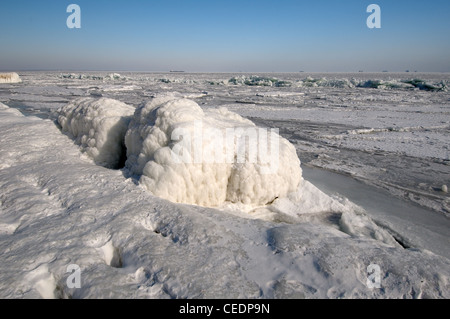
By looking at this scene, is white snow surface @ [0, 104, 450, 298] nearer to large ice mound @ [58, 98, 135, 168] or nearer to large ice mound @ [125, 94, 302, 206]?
large ice mound @ [125, 94, 302, 206]

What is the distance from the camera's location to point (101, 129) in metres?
3.85

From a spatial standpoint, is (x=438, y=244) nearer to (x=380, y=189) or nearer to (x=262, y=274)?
(x=380, y=189)

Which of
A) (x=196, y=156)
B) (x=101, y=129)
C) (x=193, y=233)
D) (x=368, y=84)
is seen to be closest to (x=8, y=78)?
(x=101, y=129)

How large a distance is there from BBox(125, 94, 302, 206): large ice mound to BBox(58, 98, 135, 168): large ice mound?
0.41 m

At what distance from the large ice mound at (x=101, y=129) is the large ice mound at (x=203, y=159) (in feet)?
1.34

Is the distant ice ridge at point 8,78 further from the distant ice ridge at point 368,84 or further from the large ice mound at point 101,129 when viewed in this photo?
the large ice mound at point 101,129

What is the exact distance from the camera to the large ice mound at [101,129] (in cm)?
380

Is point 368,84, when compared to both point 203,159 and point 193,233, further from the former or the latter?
point 193,233

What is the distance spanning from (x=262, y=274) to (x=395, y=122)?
896 cm

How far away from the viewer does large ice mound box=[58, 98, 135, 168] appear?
380cm

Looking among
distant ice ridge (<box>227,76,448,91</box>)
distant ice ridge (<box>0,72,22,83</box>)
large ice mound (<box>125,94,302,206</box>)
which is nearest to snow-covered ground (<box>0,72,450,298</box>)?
large ice mound (<box>125,94,302,206</box>)

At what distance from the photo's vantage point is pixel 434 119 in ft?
30.5

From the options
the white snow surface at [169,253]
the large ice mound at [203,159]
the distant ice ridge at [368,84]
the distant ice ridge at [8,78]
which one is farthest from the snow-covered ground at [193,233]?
the distant ice ridge at [8,78]
